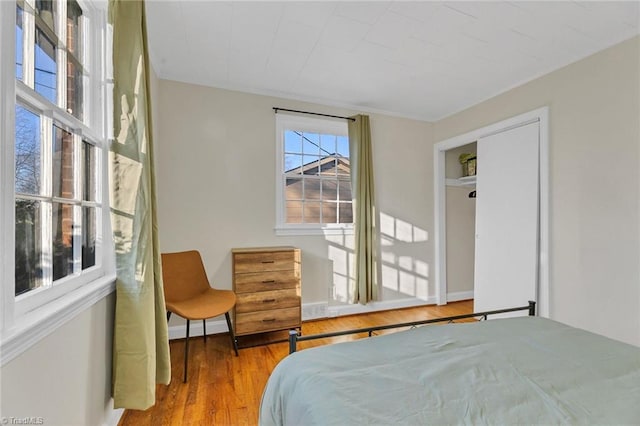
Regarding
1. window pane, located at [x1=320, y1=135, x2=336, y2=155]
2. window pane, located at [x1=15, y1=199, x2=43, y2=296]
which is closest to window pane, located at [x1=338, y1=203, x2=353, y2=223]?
window pane, located at [x1=320, y1=135, x2=336, y2=155]

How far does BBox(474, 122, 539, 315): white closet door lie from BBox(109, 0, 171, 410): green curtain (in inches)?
125

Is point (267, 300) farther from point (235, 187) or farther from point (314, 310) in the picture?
point (235, 187)

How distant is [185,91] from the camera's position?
2834 millimetres

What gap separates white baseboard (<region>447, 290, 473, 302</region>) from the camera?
4.05m

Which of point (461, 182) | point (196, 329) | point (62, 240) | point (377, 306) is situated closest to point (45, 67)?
point (62, 240)

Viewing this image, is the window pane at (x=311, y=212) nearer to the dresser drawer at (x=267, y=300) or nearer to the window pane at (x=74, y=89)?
the dresser drawer at (x=267, y=300)

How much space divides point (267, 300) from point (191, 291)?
26.7 inches

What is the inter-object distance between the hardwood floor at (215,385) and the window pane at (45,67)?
5.84 feet

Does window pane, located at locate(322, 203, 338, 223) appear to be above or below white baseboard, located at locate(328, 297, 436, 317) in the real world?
above

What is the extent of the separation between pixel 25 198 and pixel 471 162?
14.0 ft

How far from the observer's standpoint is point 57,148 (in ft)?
4.04

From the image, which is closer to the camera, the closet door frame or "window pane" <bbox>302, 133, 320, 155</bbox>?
the closet door frame

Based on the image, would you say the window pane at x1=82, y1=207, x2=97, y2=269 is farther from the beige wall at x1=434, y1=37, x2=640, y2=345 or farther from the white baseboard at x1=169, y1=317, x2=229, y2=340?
the beige wall at x1=434, y1=37, x2=640, y2=345

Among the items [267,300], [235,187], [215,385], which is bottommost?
[215,385]
